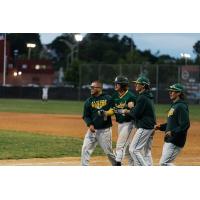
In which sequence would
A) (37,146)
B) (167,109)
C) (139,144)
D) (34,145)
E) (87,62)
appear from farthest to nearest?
(87,62) → (167,109) → (34,145) → (37,146) → (139,144)

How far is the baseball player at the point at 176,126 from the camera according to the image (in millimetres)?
9508

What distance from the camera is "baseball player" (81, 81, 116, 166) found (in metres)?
10.4

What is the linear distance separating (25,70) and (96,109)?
4461 mm

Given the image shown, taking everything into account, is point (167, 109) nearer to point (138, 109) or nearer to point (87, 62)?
point (87, 62)

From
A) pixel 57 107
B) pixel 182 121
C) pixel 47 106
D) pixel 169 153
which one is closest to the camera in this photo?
pixel 182 121

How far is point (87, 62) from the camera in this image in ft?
64.4

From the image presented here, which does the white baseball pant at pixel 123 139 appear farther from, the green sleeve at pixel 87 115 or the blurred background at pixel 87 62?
the blurred background at pixel 87 62

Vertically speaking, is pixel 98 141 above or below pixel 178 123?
below

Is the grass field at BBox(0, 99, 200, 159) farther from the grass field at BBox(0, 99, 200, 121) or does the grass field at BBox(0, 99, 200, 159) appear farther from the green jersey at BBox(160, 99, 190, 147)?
the green jersey at BBox(160, 99, 190, 147)

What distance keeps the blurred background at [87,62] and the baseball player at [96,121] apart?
1715 mm

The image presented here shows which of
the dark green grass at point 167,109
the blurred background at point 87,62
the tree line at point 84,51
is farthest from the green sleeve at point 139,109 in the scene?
the dark green grass at point 167,109

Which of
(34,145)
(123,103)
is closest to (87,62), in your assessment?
(34,145)
